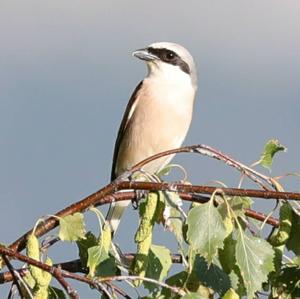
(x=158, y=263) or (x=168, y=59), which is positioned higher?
(x=168, y=59)

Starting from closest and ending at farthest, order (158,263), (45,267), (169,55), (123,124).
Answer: (45,267) < (158,263) < (123,124) < (169,55)

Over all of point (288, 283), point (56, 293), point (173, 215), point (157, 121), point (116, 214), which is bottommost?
point (116, 214)

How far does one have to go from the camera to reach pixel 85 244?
2.42 metres

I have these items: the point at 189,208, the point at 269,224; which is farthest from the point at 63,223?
the point at 269,224

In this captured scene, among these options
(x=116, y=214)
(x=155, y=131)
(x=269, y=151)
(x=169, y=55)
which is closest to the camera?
(x=269, y=151)

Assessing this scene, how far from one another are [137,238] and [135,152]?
3.54m

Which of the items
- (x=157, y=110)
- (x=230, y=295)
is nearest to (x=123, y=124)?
(x=157, y=110)

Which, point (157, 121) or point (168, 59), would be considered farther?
point (168, 59)

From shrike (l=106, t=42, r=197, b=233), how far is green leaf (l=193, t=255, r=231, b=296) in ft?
9.77

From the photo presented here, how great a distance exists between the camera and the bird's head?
6.02 m

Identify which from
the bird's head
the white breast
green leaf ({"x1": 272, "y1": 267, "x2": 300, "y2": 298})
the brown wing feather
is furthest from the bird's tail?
green leaf ({"x1": 272, "y1": 267, "x2": 300, "y2": 298})

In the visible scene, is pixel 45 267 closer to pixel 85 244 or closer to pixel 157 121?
pixel 85 244

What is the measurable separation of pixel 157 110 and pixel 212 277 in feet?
11.3

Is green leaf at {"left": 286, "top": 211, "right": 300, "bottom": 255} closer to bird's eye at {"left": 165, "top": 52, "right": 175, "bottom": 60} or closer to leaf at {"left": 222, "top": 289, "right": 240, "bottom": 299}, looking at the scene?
leaf at {"left": 222, "top": 289, "right": 240, "bottom": 299}
